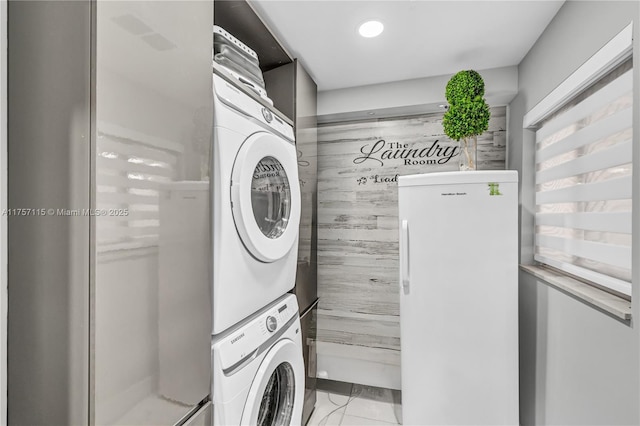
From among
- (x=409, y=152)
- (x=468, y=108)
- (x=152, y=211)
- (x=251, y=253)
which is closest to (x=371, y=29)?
(x=468, y=108)

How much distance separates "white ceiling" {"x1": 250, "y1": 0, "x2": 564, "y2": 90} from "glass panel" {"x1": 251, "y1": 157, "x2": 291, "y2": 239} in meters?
0.79

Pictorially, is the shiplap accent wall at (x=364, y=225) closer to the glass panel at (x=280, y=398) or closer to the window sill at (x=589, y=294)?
the window sill at (x=589, y=294)

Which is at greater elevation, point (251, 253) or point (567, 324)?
point (251, 253)

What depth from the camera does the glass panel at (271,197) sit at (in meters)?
1.31

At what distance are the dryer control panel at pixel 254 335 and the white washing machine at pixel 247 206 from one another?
4 centimetres

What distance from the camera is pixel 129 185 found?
2.48 ft

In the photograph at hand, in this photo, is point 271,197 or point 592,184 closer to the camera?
point 592,184

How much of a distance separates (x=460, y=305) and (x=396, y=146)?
1294mm

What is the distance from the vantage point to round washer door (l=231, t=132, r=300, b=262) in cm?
114

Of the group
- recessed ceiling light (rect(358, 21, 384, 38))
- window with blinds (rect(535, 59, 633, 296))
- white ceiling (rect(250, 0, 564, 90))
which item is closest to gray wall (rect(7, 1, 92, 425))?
white ceiling (rect(250, 0, 564, 90))

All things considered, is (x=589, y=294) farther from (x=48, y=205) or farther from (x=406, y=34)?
(x=48, y=205)

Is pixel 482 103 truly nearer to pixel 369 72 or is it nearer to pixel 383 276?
pixel 369 72

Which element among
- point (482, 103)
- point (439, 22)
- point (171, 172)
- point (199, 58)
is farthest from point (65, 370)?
point (482, 103)

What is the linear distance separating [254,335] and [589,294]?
4.43 feet
